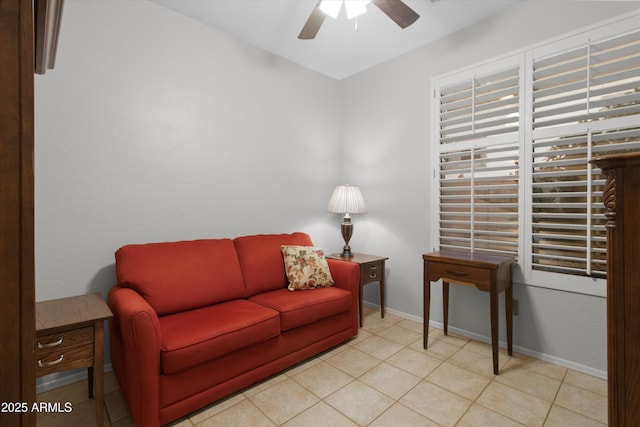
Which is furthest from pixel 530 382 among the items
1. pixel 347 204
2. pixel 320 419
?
pixel 347 204

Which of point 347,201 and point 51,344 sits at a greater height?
point 347,201

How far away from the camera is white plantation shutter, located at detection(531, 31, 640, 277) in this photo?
1992 mm

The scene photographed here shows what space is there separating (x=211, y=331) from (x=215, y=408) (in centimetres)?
47

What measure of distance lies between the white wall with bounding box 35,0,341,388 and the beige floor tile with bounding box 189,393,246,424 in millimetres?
1137

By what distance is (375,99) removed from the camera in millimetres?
3436

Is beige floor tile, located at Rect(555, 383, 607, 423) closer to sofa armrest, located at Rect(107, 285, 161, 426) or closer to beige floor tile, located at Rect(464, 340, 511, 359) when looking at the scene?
beige floor tile, located at Rect(464, 340, 511, 359)

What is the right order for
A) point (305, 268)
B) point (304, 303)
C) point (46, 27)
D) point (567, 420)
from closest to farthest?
point (46, 27) → point (567, 420) → point (304, 303) → point (305, 268)

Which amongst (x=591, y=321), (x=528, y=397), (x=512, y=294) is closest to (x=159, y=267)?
(x=528, y=397)

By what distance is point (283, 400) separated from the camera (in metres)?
1.87

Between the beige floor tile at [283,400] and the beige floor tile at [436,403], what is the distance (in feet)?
1.93

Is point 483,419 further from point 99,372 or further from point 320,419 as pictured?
point 99,372

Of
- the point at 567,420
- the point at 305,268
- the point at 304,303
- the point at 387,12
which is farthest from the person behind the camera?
the point at 305,268

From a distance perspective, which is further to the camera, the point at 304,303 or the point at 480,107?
the point at 480,107

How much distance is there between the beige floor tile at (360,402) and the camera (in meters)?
1.73
